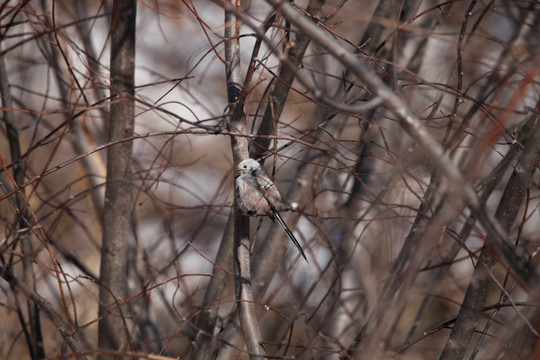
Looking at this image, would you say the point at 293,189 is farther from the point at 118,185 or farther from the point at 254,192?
the point at 118,185

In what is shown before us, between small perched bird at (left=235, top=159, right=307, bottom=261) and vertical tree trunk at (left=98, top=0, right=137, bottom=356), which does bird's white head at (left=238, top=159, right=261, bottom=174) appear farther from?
vertical tree trunk at (left=98, top=0, right=137, bottom=356)

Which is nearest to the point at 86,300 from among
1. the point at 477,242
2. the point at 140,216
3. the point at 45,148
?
A: the point at 140,216

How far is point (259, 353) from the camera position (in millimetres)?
1343

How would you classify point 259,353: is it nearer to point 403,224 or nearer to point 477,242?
point 403,224

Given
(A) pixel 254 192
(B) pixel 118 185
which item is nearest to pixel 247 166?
(A) pixel 254 192

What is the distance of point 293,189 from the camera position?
228cm

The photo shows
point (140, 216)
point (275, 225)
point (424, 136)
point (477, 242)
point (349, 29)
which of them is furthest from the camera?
point (349, 29)

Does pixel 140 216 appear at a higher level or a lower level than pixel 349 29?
lower

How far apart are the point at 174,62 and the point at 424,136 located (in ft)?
14.0

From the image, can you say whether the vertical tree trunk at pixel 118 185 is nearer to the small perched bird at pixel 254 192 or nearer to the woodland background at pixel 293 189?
the woodland background at pixel 293 189

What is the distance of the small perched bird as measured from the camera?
1618 mm

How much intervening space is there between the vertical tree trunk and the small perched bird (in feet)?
1.81

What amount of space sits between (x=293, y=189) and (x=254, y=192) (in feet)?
2.13

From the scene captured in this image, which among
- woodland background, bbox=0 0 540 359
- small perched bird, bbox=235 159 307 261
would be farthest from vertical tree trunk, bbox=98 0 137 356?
small perched bird, bbox=235 159 307 261
